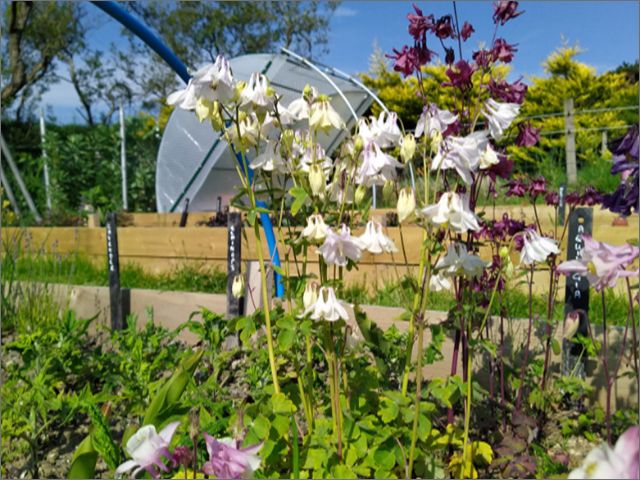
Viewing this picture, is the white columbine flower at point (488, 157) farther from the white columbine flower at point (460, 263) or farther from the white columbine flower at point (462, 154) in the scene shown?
the white columbine flower at point (460, 263)

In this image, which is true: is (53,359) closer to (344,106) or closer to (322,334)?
(322,334)

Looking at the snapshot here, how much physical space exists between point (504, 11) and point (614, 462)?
4.14 ft

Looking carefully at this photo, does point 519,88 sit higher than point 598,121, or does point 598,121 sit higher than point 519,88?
point 598,121

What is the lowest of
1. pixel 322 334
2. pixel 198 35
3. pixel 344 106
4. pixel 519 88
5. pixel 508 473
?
pixel 508 473

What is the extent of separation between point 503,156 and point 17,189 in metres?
9.79

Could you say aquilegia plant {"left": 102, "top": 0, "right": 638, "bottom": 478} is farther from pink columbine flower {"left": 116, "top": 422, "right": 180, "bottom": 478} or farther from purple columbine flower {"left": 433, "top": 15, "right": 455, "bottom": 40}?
pink columbine flower {"left": 116, "top": 422, "right": 180, "bottom": 478}

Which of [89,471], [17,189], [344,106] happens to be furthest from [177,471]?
[17,189]

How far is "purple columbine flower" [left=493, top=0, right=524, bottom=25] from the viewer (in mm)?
1479

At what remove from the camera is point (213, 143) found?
22.2 ft

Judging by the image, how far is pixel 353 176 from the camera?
1276 millimetres

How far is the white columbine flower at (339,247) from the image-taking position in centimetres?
114

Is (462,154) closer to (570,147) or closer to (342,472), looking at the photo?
(342,472)

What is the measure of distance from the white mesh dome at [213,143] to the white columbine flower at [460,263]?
5.23 meters

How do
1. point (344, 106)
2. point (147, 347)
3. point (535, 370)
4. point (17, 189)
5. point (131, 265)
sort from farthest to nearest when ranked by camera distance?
point (17, 189), point (344, 106), point (131, 265), point (147, 347), point (535, 370)
